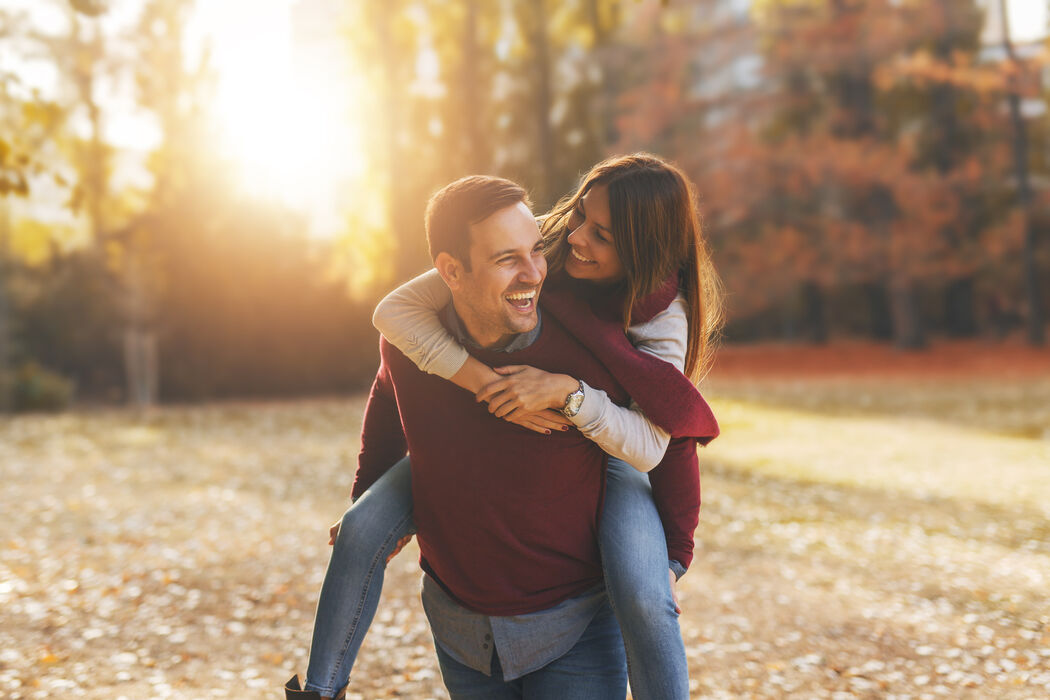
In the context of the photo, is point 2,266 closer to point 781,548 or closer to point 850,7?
point 781,548

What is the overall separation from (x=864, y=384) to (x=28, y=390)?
1745 centimetres

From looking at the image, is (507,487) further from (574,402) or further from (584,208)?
(584,208)

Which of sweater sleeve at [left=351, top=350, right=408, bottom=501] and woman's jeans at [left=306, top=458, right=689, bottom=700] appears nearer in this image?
woman's jeans at [left=306, top=458, right=689, bottom=700]

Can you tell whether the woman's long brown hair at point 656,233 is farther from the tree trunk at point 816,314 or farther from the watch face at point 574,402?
the tree trunk at point 816,314

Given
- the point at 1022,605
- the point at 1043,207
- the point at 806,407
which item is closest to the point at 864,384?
the point at 806,407

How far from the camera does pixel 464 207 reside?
2367mm

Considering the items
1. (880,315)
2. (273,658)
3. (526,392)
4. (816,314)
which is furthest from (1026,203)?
(526,392)

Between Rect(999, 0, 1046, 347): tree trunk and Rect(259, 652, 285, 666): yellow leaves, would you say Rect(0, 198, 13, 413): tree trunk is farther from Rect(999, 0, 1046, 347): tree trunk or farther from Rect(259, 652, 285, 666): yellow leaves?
Rect(999, 0, 1046, 347): tree trunk

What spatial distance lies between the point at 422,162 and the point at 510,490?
18.9 meters

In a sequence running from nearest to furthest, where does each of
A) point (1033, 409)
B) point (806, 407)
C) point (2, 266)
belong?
point (1033, 409) < point (806, 407) < point (2, 266)

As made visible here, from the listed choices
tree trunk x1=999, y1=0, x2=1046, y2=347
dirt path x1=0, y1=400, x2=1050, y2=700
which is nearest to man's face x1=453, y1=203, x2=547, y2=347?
dirt path x1=0, y1=400, x2=1050, y2=700

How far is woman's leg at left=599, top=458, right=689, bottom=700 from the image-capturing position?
7.57ft

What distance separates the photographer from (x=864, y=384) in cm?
1923

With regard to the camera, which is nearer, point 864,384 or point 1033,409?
point 1033,409
